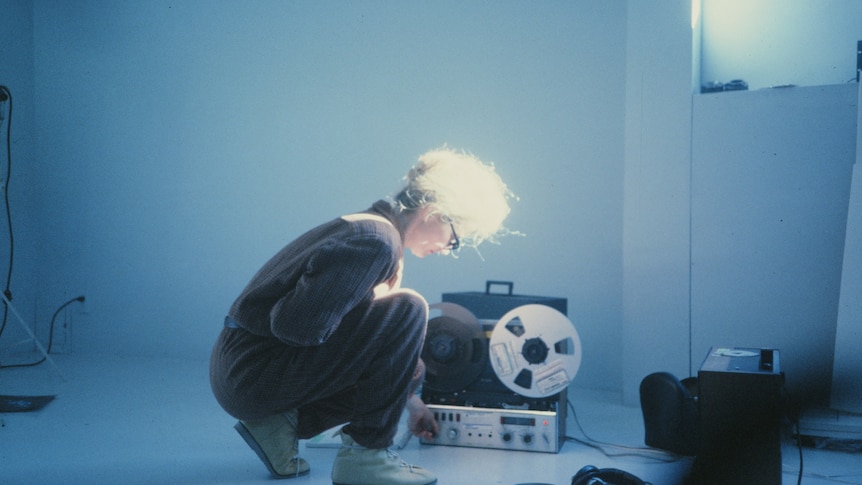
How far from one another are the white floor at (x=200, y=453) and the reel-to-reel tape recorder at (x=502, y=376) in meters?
0.06

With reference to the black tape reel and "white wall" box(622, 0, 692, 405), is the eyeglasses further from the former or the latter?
"white wall" box(622, 0, 692, 405)

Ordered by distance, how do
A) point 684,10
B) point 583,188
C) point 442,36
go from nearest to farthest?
1. point 684,10
2. point 583,188
3. point 442,36

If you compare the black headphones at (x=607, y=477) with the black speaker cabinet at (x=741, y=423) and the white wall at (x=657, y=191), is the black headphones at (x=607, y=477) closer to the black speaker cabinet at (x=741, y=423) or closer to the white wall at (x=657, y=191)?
the black speaker cabinet at (x=741, y=423)

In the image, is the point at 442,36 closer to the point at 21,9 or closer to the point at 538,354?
the point at 538,354

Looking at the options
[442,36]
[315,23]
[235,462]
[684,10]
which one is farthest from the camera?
[315,23]

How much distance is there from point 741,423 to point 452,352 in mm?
954

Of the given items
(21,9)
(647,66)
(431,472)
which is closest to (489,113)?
(647,66)

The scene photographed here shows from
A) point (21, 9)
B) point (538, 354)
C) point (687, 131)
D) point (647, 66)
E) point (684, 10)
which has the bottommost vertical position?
point (538, 354)

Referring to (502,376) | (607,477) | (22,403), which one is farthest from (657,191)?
(22,403)

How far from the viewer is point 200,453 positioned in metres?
2.28

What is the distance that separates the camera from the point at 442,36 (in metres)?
3.65

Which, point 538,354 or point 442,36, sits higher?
point 442,36

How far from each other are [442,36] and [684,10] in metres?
1.19

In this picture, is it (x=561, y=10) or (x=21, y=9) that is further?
(x=21, y=9)
